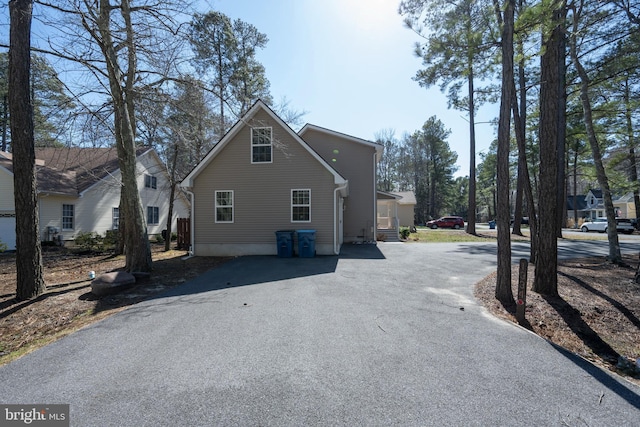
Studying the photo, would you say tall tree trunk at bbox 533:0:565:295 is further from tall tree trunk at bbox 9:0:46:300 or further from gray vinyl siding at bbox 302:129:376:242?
tall tree trunk at bbox 9:0:46:300

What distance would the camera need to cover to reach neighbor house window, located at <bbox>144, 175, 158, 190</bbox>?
21.6 m

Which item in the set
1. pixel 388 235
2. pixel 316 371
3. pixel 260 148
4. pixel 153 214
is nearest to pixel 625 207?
pixel 388 235

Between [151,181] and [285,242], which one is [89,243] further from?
[285,242]

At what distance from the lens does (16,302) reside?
19.2 feet

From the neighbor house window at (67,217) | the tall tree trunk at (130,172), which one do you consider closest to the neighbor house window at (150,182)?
the neighbor house window at (67,217)

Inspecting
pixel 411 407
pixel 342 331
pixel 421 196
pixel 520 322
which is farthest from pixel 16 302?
pixel 421 196

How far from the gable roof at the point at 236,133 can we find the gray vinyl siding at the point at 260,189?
0.16m

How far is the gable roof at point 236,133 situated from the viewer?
37.9ft

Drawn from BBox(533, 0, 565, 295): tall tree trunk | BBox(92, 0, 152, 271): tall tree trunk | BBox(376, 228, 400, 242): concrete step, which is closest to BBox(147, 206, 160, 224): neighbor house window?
BBox(92, 0, 152, 271): tall tree trunk

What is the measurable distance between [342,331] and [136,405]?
103 inches

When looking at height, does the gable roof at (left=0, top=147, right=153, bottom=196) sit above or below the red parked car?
above

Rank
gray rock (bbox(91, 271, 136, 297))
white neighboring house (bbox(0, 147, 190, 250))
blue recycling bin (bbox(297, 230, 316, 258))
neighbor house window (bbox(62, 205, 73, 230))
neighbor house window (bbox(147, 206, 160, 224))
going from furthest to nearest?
neighbor house window (bbox(147, 206, 160, 224)) → neighbor house window (bbox(62, 205, 73, 230)) → white neighboring house (bbox(0, 147, 190, 250)) → blue recycling bin (bbox(297, 230, 316, 258)) → gray rock (bbox(91, 271, 136, 297))

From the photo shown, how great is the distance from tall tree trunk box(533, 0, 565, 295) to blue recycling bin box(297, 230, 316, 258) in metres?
7.00

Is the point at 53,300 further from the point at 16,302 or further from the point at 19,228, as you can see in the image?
the point at 19,228
